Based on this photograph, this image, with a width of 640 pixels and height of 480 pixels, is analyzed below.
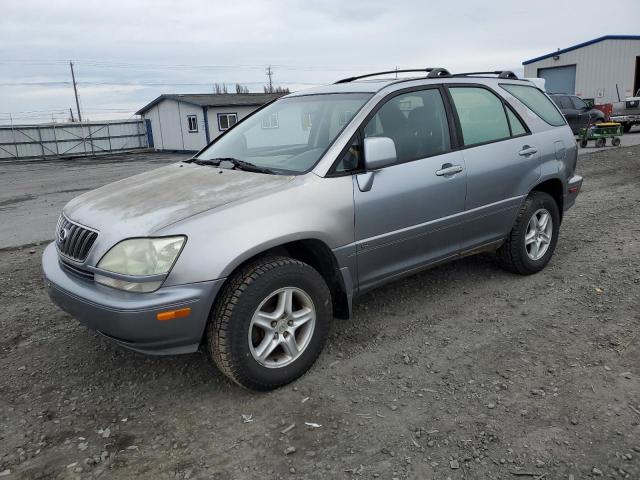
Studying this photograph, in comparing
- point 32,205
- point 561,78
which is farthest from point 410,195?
point 561,78

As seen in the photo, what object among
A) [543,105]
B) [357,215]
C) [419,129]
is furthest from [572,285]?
[357,215]

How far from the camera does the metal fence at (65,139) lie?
3153 cm

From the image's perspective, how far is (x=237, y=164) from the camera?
12.3ft

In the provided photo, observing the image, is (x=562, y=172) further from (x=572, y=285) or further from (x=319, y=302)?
(x=319, y=302)

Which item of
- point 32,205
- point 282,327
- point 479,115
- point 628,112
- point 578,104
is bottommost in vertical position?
point 282,327

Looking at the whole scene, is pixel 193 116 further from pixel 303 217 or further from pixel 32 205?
pixel 303 217

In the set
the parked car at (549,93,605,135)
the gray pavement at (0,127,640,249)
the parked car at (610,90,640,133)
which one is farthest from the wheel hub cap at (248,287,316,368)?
the parked car at (610,90,640,133)

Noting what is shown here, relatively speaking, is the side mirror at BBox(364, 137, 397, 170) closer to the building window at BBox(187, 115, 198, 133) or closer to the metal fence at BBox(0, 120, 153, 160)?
the building window at BBox(187, 115, 198, 133)

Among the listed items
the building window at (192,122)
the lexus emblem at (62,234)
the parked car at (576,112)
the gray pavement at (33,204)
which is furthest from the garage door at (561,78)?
the lexus emblem at (62,234)

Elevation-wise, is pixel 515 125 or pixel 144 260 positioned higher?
pixel 515 125

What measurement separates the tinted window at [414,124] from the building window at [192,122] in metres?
27.7

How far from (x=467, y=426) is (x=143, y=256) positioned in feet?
6.28

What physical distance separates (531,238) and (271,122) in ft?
8.34

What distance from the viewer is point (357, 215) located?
11.2ft
